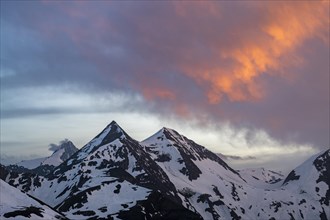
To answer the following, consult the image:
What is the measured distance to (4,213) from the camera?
193000mm

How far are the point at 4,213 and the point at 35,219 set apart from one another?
1249cm

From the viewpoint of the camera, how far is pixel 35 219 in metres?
192
